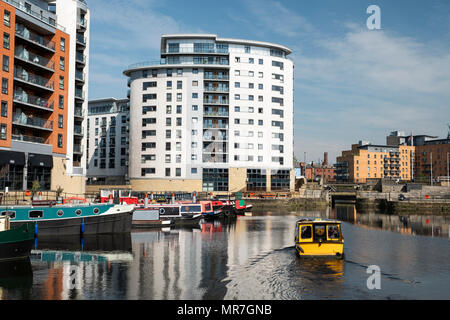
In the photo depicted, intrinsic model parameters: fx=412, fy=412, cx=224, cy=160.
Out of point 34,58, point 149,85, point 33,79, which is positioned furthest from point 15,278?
point 149,85

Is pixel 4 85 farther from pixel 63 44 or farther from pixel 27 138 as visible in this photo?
pixel 63 44

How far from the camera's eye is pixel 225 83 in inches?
4018

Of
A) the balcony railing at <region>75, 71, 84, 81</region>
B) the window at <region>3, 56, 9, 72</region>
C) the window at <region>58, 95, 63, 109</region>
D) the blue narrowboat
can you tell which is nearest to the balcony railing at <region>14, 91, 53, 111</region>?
the window at <region>58, 95, 63, 109</region>

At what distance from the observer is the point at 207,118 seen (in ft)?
331

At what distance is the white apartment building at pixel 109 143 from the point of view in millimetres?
124375

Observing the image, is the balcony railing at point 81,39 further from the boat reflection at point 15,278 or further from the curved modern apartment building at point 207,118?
the boat reflection at point 15,278

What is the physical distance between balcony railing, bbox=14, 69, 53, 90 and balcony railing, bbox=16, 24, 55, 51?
5.01 m

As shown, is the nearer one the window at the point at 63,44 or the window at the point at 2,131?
the window at the point at 2,131

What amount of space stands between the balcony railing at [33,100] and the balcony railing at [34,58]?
5.14 m

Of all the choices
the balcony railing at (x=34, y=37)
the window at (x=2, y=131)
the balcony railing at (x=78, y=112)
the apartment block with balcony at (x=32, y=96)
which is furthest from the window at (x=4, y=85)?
the balcony railing at (x=78, y=112)

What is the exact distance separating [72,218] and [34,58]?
34485mm

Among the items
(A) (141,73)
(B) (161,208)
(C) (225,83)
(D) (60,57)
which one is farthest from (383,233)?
(A) (141,73)

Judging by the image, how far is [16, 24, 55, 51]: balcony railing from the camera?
60406mm
